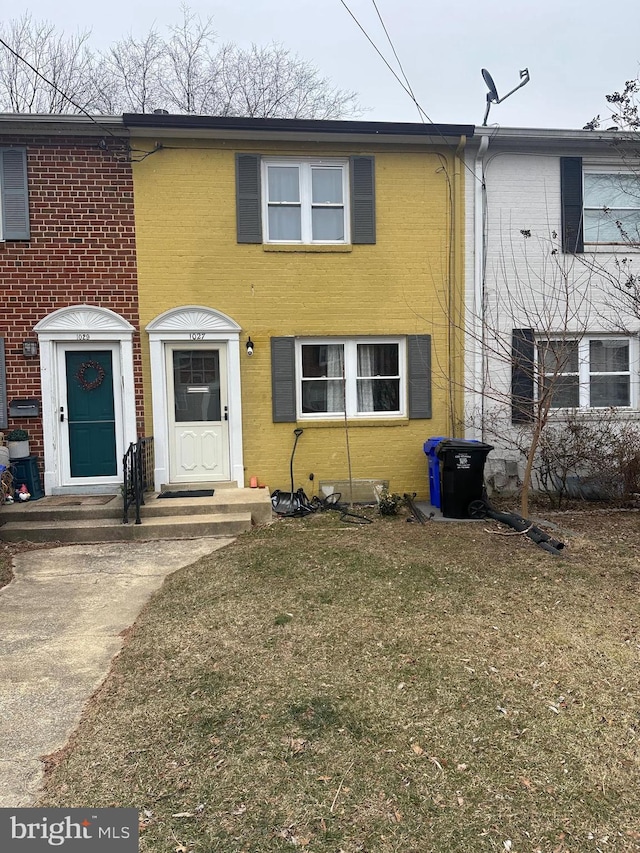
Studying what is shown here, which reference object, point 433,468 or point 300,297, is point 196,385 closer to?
point 300,297

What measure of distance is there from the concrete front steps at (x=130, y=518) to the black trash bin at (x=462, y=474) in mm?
2503

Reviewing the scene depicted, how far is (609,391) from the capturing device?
9.40 metres

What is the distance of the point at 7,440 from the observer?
26.2ft

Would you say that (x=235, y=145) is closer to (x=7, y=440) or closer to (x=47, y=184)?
(x=47, y=184)

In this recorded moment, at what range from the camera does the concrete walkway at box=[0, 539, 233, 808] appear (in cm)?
297

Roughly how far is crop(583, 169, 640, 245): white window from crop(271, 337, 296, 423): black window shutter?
5147mm

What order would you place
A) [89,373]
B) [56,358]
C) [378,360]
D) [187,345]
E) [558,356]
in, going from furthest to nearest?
[378,360] → [187,345] → [89,373] → [56,358] → [558,356]

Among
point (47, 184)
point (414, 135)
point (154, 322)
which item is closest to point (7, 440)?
point (154, 322)

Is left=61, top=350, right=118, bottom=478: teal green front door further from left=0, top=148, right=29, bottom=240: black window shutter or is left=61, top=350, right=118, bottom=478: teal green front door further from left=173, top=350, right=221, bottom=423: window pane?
left=0, top=148, right=29, bottom=240: black window shutter

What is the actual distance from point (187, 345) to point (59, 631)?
4935 mm

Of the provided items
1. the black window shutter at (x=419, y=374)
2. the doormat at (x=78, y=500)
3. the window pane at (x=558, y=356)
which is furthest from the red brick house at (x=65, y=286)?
Result: the window pane at (x=558, y=356)

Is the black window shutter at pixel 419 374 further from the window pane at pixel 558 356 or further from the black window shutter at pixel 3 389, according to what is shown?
the black window shutter at pixel 3 389

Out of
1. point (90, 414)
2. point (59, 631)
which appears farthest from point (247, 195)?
point (59, 631)

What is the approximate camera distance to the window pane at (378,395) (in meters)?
8.98
